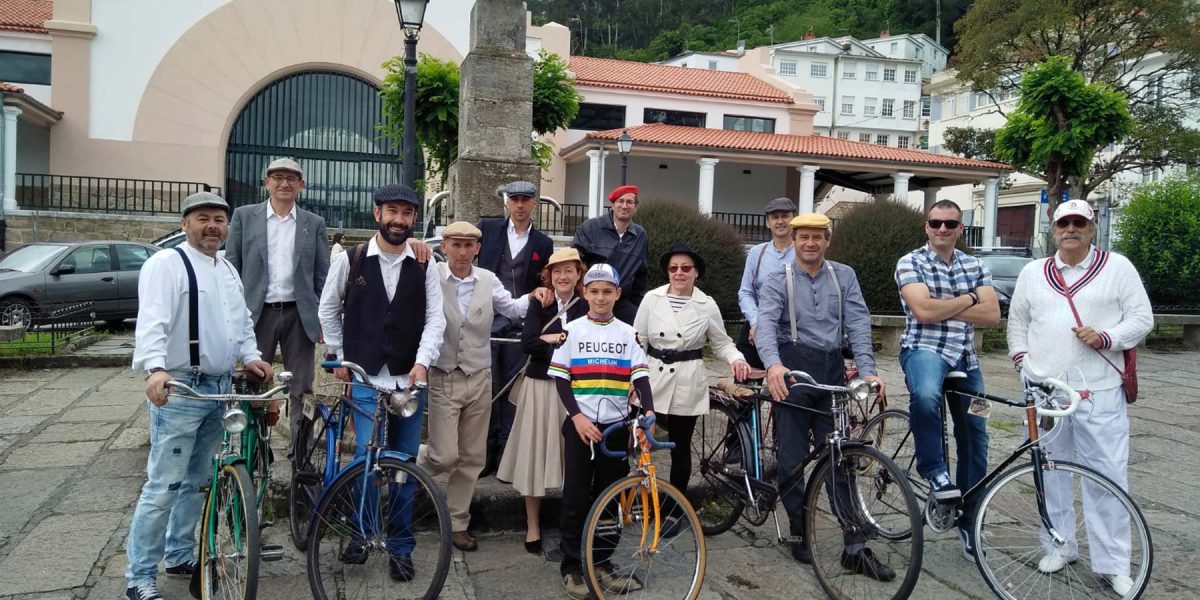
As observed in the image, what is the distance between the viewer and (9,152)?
2159cm

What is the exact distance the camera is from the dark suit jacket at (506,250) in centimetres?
543

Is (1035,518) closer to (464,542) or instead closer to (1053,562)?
(1053,562)

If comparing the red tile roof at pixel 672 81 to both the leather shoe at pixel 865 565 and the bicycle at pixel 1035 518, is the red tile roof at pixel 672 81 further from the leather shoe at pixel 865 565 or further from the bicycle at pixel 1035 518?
the leather shoe at pixel 865 565

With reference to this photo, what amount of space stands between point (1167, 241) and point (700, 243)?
1083 cm

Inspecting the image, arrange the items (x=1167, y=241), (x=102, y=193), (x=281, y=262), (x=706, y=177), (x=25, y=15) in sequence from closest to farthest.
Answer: (x=281, y=262)
(x=1167, y=241)
(x=102, y=193)
(x=25, y=15)
(x=706, y=177)

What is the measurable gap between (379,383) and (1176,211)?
58.5 ft

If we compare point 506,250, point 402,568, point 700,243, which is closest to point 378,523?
point 402,568

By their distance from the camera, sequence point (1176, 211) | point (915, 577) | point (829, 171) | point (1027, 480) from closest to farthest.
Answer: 1. point (915, 577)
2. point (1027, 480)
3. point (1176, 211)
4. point (829, 171)

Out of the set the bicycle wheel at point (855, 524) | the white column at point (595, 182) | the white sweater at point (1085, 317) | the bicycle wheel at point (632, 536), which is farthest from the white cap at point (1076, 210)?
the white column at point (595, 182)

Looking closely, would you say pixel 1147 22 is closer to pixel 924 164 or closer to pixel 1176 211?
pixel 924 164

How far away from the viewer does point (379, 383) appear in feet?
13.8

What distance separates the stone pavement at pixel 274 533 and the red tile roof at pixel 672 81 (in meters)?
26.0

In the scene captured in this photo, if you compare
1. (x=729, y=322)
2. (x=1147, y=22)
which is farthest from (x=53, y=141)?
(x=1147, y=22)

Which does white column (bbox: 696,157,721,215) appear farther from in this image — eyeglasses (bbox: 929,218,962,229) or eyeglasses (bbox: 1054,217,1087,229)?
eyeglasses (bbox: 1054,217,1087,229)
